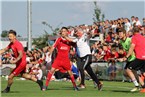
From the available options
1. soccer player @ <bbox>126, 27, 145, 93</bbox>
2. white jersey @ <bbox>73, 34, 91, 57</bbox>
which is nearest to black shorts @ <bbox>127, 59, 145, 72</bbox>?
soccer player @ <bbox>126, 27, 145, 93</bbox>

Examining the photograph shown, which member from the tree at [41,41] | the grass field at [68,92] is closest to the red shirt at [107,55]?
the grass field at [68,92]

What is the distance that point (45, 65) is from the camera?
110ft

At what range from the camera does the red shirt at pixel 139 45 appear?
17039 millimetres

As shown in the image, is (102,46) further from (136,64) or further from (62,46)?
(136,64)

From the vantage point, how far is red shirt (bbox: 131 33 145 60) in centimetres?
1704

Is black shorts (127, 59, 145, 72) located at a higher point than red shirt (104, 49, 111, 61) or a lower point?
higher

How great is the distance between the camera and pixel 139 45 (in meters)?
17.1

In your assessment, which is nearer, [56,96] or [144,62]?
[56,96]

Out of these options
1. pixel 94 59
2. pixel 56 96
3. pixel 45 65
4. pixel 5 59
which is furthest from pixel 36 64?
pixel 56 96

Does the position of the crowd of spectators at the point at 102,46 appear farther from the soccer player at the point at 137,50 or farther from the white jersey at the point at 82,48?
the soccer player at the point at 137,50

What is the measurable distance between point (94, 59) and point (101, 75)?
6.11 ft

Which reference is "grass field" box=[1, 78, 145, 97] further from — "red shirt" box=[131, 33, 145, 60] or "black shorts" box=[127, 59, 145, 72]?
"red shirt" box=[131, 33, 145, 60]

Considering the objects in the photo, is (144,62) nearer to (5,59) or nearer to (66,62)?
(66,62)

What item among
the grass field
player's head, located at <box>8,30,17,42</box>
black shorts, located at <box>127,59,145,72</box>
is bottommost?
the grass field
